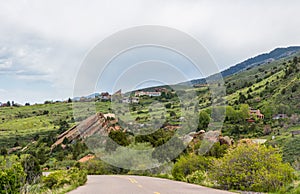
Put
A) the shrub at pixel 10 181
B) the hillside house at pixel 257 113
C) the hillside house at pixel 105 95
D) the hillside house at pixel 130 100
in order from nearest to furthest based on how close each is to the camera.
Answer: the shrub at pixel 10 181 < the hillside house at pixel 105 95 < the hillside house at pixel 130 100 < the hillside house at pixel 257 113

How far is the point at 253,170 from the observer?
14984mm

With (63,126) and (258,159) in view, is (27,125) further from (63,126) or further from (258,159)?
(258,159)

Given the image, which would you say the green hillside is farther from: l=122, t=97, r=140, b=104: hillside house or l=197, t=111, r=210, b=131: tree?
l=122, t=97, r=140, b=104: hillside house

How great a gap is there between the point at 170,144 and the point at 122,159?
5.40 metres

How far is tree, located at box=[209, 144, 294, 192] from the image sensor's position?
1410 centimetres

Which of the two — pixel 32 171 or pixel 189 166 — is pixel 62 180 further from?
pixel 189 166

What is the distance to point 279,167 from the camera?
14.5 meters

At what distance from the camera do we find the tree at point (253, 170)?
14096mm

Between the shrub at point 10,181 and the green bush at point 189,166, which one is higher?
the shrub at point 10,181

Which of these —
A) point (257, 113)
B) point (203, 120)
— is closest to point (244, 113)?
point (257, 113)

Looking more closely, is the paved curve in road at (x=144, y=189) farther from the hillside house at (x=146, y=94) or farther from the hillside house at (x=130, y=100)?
the hillside house at (x=146, y=94)

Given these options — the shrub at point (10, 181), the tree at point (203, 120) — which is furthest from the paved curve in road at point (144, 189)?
the tree at point (203, 120)

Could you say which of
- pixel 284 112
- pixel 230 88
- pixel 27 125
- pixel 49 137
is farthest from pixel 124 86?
pixel 230 88

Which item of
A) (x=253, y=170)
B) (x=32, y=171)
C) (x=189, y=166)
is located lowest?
(x=253, y=170)
